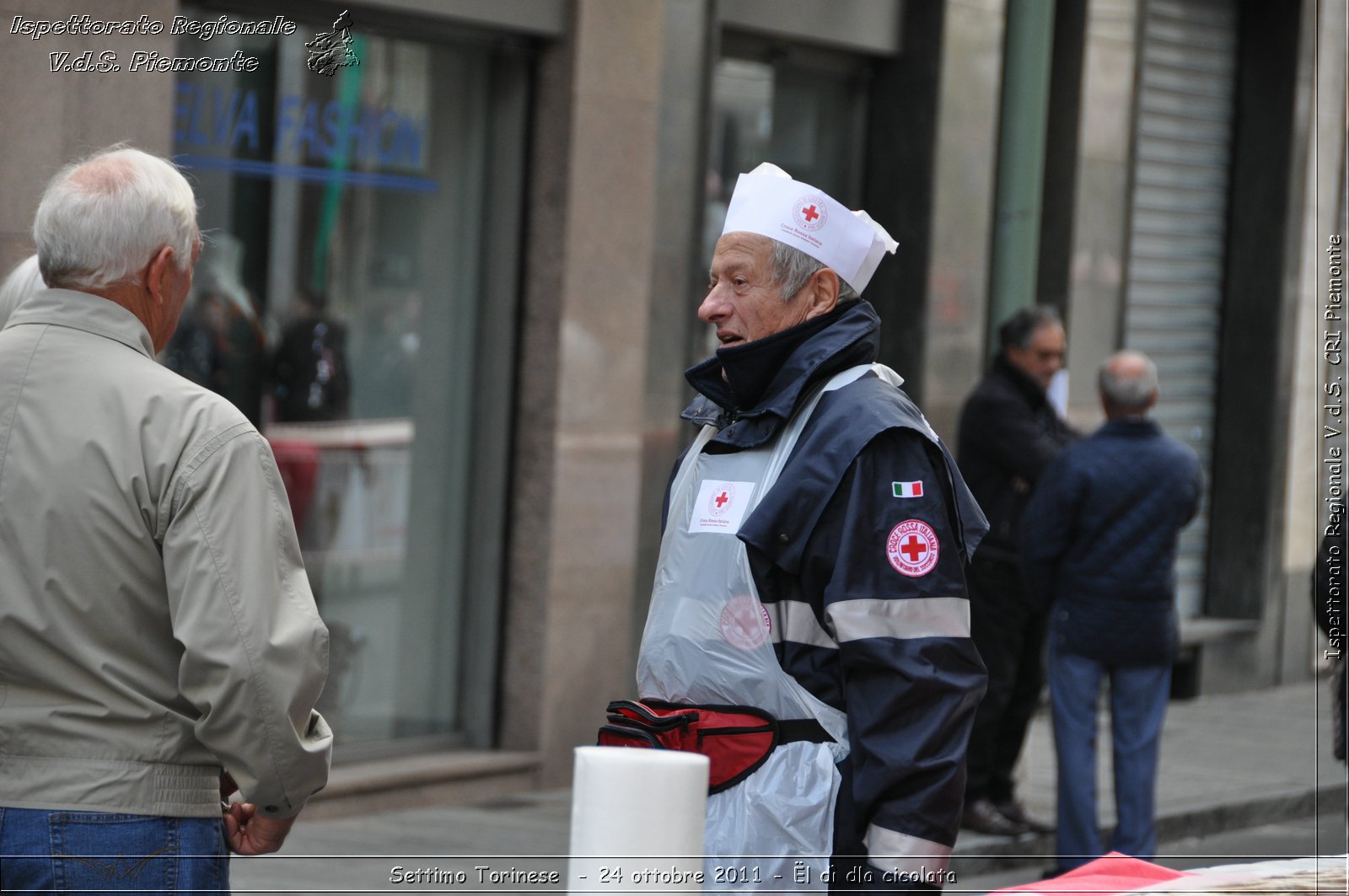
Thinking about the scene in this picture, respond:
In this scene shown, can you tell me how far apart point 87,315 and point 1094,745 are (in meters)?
4.97

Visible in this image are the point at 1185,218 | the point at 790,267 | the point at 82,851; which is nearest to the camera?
the point at 82,851

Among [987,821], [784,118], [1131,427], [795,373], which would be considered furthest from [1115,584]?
[795,373]

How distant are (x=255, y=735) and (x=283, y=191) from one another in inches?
186

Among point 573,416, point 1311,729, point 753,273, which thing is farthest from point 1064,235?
point 753,273

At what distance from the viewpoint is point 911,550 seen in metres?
2.84

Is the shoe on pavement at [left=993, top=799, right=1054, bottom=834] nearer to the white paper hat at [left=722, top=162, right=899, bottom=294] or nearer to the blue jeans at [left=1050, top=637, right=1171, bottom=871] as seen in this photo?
the blue jeans at [left=1050, top=637, right=1171, bottom=871]

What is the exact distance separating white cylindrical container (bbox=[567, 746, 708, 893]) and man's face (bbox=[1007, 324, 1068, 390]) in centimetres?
563

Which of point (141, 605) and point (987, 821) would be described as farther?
point (987, 821)

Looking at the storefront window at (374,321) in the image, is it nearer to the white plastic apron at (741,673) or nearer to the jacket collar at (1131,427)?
the jacket collar at (1131,427)

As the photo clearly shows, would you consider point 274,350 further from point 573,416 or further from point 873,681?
point 873,681

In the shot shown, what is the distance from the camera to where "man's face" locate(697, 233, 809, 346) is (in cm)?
316

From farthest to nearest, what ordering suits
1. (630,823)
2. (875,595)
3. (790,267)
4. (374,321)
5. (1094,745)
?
1. (374,321)
2. (1094,745)
3. (790,267)
4. (875,595)
5. (630,823)

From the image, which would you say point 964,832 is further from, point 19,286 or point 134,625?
point 134,625

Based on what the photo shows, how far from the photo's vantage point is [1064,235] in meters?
10.5
